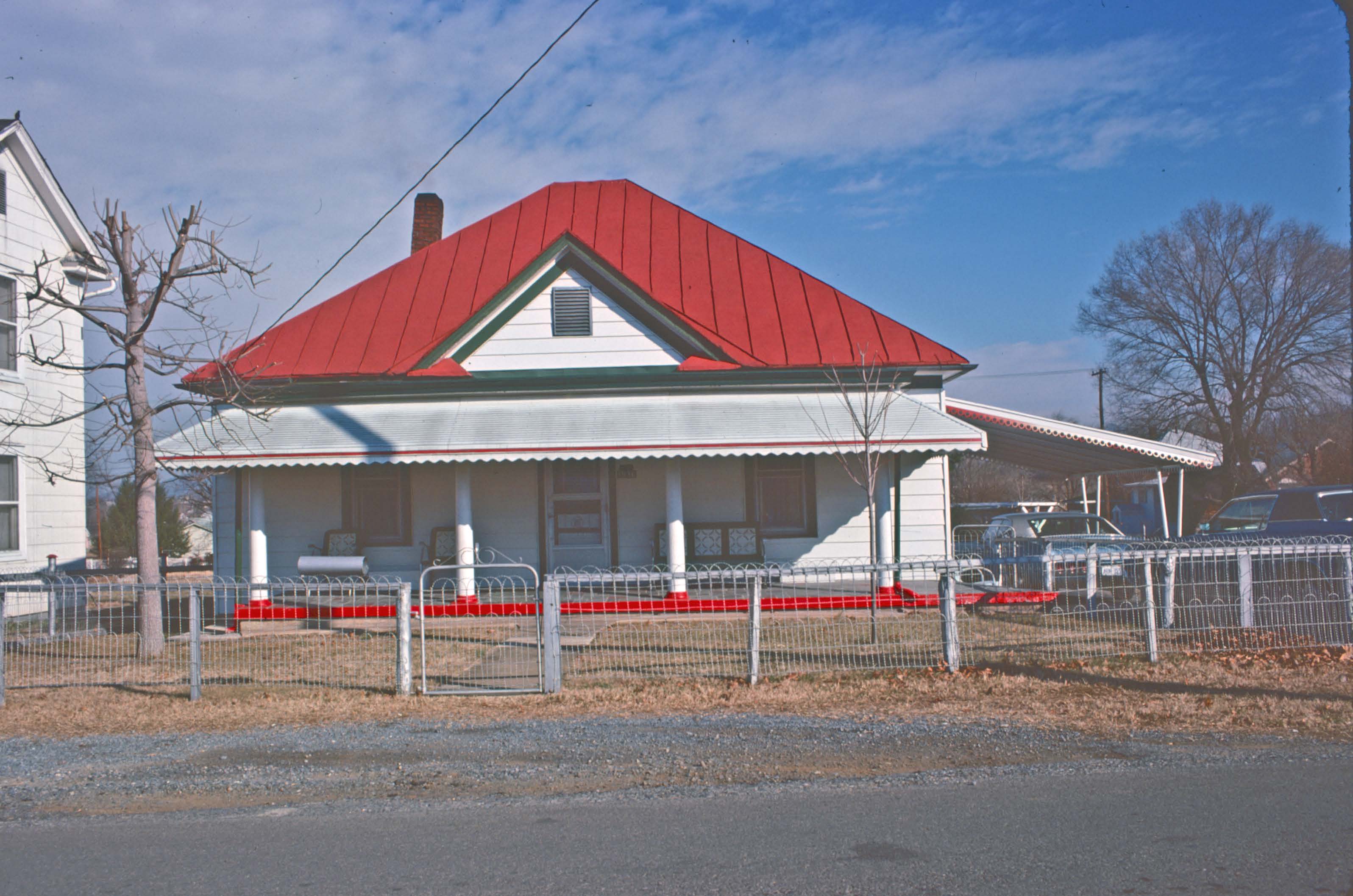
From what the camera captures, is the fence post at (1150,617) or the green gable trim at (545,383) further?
the green gable trim at (545,383)

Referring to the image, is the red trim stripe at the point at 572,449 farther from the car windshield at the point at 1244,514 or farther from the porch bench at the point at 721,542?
the car windshield at the point at 1244,514

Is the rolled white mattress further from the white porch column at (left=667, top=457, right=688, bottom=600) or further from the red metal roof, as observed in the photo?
the white porch column at (left=667, top=457, right=688, bottom=600)

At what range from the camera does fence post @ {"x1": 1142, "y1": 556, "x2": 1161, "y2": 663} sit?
911cm

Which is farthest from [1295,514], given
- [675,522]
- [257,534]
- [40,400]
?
[40,400]

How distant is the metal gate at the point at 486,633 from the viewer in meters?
8.78

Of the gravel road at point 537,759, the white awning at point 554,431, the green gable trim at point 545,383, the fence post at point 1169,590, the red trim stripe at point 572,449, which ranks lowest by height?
the gravel road at point 537,759

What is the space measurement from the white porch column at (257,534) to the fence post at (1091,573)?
1041 cm

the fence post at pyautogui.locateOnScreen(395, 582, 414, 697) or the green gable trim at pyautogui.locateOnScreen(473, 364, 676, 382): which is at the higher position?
the green gable trim at pyautogui.locateOnScreen(473, 364, 676, 382)

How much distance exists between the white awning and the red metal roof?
79 centimetres

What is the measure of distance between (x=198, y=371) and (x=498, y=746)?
11.5 metres

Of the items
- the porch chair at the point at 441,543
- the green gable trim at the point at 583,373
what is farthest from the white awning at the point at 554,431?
the porch chair at the point at 441,543

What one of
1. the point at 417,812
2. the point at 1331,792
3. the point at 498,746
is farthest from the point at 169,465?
the point at 1331,792

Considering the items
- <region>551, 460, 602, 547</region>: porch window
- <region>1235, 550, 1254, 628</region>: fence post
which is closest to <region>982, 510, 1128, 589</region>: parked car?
<region>1235, 550, 1254, 628</region>: fence post

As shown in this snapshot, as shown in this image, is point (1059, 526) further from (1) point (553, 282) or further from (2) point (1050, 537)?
(1) point (553, 282)
